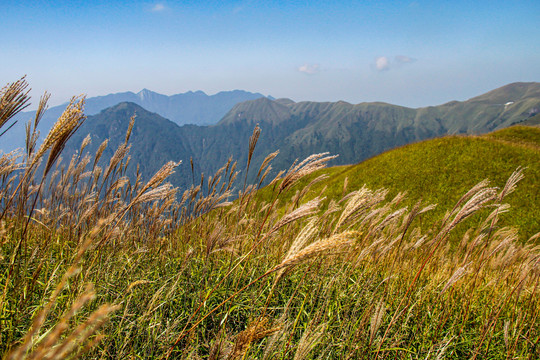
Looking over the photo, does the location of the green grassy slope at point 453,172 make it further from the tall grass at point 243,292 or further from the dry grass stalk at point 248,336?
the dry grass stalk at point 248,336

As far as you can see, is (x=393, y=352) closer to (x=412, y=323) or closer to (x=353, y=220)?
(x=412, y=323)

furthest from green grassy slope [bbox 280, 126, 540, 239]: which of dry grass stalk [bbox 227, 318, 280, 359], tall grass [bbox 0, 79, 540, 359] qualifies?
dry grass stalk [bbox 227, 318, 280, 359]

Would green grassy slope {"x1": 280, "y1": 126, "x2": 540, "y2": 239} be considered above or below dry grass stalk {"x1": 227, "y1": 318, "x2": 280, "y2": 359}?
below

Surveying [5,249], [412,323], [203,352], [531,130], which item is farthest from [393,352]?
[531,130]

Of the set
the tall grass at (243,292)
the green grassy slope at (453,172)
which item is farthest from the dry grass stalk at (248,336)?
the green grassy slope at (453,172)

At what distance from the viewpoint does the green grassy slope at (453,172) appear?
18077 millimetres

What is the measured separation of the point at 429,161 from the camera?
24.2 metres

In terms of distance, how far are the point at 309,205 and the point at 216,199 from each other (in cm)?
256

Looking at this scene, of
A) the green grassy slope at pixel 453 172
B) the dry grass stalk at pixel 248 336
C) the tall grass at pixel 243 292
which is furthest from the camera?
the green grassy slope at pixel 453 172

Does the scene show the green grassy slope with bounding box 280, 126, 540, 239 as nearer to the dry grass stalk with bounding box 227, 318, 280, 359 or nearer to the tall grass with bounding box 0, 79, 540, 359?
the tall grass with bounding box 0, 79, 540, 359

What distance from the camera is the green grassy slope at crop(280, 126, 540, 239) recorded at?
1808 centimetres

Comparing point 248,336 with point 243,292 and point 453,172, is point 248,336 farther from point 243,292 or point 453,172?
point 453,172

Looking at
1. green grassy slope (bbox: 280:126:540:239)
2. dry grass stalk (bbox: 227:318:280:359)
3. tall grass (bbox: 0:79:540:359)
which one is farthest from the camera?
green grassy slope (bbox: 280:126:540:239)

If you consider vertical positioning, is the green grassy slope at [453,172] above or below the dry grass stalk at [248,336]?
below
